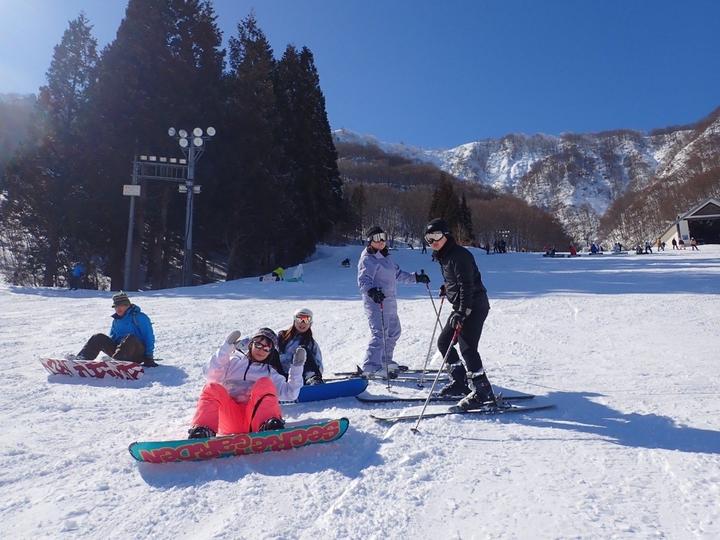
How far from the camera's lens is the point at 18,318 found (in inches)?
382

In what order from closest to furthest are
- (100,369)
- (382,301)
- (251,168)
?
(382,301) → (100,369) → (251,168)

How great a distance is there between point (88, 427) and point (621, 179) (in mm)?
229660

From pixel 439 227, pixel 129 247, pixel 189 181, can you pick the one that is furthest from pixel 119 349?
pixel 189 181

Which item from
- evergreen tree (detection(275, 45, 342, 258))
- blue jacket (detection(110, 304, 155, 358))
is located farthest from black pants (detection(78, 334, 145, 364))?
evergreen tree (detection(275, 45, 342, 258))

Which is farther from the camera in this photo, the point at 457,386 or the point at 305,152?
the point at 305,152

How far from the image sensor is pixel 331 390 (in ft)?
15.1

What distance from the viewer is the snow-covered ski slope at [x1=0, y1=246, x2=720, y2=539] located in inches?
93.6

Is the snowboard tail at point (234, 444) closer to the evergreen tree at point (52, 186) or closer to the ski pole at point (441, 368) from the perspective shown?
the ski pole at point (441, 368)

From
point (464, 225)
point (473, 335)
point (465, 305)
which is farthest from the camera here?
point (464, 225)

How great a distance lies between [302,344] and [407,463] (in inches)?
83.5

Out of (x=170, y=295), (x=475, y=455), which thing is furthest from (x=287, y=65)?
(x=475, y=455)

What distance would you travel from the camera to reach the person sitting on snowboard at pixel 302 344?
4871 millimetres

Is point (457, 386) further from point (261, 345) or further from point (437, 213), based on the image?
point (437, 213)

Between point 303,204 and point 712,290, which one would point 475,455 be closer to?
point 712,290
